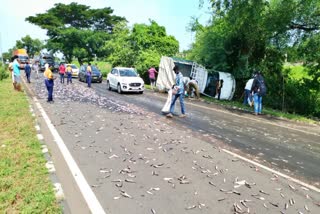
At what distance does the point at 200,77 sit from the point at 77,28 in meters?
41.5

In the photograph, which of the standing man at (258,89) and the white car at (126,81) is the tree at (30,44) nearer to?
the white car at (126,81)

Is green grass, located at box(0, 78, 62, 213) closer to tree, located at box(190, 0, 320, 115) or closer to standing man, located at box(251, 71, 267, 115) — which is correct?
standing man, located at box(251, 71, 267, 115)

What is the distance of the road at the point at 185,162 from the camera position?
16.0 feet

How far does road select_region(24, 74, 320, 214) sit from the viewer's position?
16.0 feet

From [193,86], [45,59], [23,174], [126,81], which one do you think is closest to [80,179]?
[23,174]

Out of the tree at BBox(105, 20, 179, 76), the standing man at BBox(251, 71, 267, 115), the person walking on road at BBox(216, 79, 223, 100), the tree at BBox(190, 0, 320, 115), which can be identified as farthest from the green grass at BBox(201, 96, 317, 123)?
the tree at BBox(105, 20, 179, 76)

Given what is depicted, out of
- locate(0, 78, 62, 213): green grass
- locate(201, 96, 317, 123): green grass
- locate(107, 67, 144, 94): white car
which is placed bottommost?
locate(0, 78, 62, 213): green grass

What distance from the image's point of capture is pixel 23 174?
556 centimetres

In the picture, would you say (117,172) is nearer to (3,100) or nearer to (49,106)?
(49,106)

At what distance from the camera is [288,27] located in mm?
16719

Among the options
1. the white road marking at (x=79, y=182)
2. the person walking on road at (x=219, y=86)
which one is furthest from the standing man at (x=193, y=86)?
the white road marking at (x=79, y=182)

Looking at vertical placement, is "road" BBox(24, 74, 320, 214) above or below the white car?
below

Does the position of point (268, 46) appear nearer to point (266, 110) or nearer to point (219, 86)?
point (219, 86)

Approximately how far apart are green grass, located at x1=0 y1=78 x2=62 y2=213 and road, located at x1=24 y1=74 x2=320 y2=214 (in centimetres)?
36
